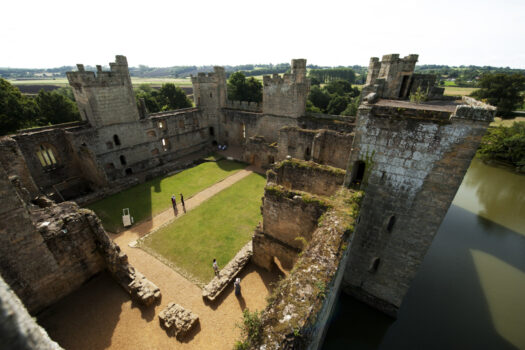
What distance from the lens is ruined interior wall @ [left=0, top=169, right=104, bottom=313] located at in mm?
7326

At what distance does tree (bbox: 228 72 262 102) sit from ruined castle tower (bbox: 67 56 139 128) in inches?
856

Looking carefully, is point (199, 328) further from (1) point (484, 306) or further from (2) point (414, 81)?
(2) point (414, 81)

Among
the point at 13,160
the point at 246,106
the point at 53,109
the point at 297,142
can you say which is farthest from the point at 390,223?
the point at 53,109

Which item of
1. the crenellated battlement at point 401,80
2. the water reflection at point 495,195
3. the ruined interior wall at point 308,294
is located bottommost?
the water reflection at point 495,195

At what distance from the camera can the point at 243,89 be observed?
38688 mm

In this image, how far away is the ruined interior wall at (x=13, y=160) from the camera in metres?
12.5

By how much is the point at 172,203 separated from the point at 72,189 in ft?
28.3

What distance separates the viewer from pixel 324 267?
5.90 metres

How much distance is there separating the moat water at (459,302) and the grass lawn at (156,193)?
12.8 meters

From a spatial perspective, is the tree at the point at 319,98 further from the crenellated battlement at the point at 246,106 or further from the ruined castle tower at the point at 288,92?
the ruined castle tower at the point at 288,92

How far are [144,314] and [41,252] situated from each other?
172 inches

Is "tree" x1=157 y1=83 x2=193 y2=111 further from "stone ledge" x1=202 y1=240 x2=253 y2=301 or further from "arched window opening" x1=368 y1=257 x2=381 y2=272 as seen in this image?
"arched window opening" x1=368 y1=257 x2=381 y2=272

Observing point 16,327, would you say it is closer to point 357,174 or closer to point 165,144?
point 357,174


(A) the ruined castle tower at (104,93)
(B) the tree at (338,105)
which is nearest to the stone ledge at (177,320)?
(A) the ruined castle tower at (104,93)
